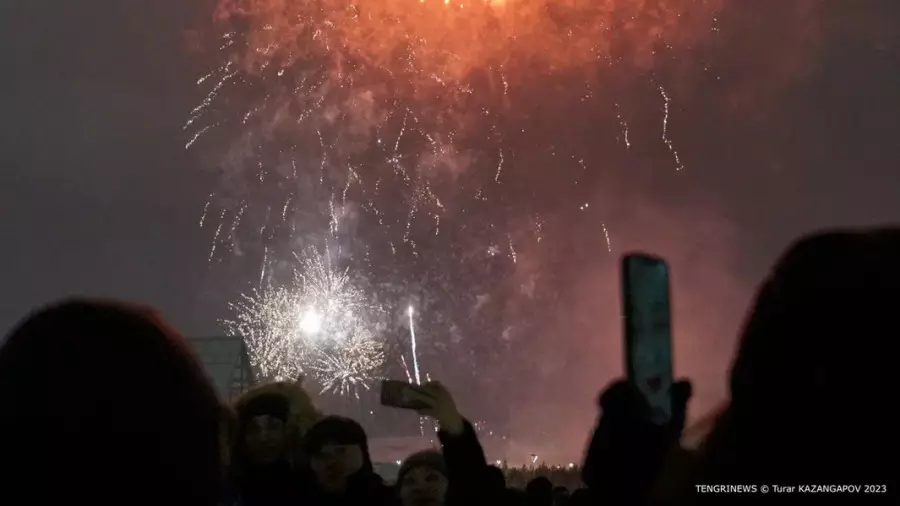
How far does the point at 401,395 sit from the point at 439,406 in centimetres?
25

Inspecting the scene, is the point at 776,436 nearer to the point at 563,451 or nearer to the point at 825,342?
the point at 825,342

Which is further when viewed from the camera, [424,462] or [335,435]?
[424,462]

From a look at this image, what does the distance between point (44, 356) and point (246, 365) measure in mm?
15946

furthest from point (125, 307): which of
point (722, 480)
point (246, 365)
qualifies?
point (246, 365)

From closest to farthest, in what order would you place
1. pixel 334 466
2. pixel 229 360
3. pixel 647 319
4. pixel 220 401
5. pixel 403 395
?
pixel 220 401, pixel 647 319, pixel 403 395, pixel 334 466, pixel 229 360

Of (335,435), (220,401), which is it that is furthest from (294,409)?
(220,401)

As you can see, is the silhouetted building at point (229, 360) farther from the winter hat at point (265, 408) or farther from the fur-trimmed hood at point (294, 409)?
the winter hat at point (265, 408)

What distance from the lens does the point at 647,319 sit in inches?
102

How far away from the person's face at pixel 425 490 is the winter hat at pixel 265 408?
26.6 inches

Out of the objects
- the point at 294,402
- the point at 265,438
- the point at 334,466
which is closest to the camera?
the point at 334,466

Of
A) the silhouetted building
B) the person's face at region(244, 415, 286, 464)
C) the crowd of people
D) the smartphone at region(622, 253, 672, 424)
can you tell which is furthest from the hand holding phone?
the silhouetted building

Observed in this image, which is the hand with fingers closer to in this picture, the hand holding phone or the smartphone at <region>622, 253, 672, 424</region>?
the hand holding phone

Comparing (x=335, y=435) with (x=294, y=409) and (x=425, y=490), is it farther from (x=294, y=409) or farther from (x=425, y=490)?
(x=425, y=490)

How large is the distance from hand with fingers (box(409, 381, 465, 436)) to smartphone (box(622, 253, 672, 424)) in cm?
92
